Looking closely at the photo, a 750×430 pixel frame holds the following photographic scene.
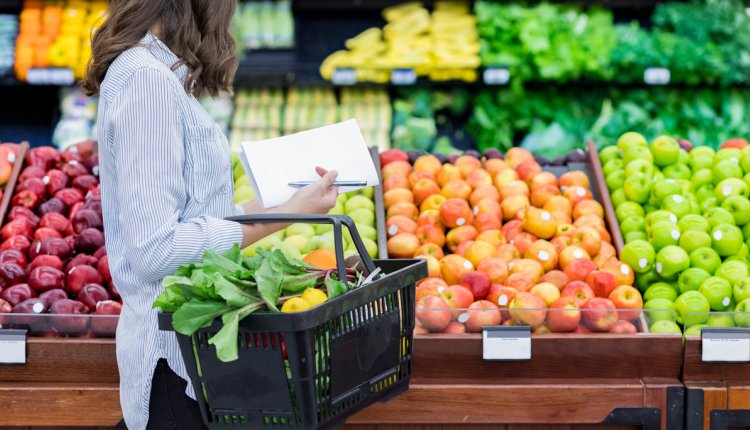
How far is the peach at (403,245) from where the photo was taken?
9.71ft

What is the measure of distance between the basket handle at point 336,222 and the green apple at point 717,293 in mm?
1409

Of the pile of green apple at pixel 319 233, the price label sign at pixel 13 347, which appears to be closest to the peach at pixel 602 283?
the pile of green apple at pixel 319 233

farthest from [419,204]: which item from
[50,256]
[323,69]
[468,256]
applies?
[323,69]

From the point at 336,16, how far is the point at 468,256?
301 cm

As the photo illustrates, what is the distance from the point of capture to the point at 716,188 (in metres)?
3.09

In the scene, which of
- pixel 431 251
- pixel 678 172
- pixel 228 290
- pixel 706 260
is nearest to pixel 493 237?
pixel 431 251

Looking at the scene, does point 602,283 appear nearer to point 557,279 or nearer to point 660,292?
point 557,279

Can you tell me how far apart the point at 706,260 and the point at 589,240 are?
1.14 feet

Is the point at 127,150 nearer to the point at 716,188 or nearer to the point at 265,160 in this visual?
the point at 265,160

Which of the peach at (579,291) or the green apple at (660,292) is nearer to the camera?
the peach at (579,291)

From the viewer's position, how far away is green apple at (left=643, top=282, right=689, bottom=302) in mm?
2719

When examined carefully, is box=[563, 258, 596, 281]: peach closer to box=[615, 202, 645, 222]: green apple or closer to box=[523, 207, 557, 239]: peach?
box=[523, 207, 557, 239]: peach

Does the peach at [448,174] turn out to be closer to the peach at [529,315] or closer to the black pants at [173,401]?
the peach at [529,315]

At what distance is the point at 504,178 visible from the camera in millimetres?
3262
